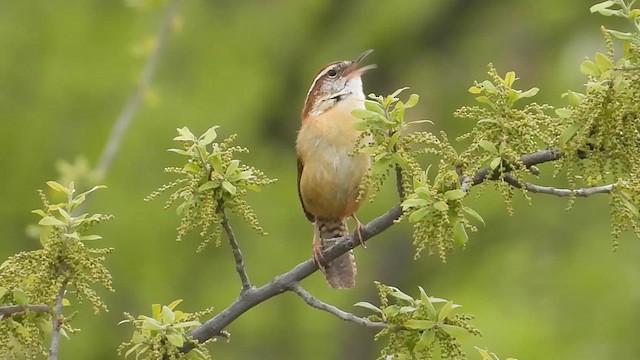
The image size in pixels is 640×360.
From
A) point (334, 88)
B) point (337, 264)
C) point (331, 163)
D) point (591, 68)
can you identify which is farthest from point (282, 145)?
point (591, 68)

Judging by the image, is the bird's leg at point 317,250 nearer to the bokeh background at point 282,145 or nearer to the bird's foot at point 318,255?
the bird's foot at point 318,255

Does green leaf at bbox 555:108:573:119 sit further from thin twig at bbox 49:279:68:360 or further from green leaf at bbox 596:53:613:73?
thin twig at bbox 49:279:68:360

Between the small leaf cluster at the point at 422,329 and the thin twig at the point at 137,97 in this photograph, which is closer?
the small leaf cluster at the point at 422,329

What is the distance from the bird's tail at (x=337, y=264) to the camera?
5.13m

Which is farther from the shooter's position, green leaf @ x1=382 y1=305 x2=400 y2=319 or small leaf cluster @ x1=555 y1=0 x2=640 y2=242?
green leaf @ x1=382 y1=305 x2=400 y2=319

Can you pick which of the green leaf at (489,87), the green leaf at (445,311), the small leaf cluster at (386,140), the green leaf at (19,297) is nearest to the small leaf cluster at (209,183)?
the small leaf cluster at (386,140)

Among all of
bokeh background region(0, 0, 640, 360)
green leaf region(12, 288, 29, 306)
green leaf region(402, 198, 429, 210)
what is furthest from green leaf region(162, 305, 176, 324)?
bokeh background region(0, 0, 640, 360)

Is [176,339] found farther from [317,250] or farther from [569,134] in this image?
[317,250]

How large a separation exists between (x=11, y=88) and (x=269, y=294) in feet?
20.4

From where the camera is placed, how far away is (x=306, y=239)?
9.41 metres

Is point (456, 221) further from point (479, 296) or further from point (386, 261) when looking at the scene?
point (386, 261)

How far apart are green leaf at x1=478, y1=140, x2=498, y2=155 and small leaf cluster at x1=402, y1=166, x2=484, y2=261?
0.33ft

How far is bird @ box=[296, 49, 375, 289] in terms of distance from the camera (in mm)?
4695

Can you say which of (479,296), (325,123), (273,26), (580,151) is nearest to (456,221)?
(580,151)
